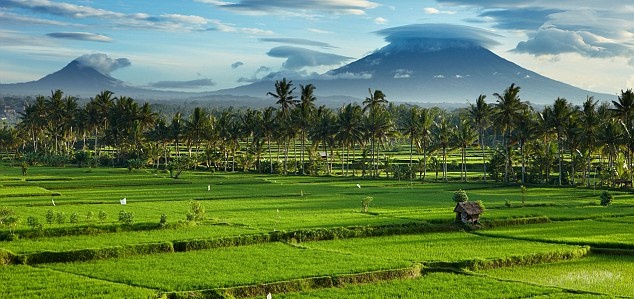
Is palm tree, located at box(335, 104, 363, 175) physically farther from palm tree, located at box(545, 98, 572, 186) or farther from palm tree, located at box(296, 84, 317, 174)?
palm tree, located at box(545, 98, 572, 186)

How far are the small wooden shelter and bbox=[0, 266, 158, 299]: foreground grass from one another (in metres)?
17.7

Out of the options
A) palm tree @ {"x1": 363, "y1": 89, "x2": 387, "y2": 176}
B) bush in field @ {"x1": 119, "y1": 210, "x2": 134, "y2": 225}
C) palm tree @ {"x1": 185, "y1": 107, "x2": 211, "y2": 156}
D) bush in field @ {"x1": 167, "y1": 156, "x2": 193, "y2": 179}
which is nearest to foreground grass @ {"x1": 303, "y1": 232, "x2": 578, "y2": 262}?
bush in field @ {"x1": 119, "y1": 210, "x2": 134, "y2": 225}

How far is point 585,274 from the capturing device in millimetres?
24219

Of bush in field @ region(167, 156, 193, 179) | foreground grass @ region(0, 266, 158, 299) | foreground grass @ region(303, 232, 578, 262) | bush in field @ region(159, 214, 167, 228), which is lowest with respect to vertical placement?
foreground grass @ region(0, 266, 158, 299)

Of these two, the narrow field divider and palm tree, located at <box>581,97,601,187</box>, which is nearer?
the narrow field divider

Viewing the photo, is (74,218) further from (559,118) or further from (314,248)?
(559,118)

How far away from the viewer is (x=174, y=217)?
3378cm

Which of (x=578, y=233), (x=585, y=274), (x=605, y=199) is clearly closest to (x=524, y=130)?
(x=605, y=199)

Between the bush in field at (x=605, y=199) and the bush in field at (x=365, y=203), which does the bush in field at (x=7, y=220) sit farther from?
the bush in field at (x=605, y=199)

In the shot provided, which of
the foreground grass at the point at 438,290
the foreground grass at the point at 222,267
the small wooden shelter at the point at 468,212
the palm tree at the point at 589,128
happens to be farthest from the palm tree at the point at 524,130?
the foreground grass at the point at 438,290

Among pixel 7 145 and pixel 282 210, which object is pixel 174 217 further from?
Result: pixel 7 145

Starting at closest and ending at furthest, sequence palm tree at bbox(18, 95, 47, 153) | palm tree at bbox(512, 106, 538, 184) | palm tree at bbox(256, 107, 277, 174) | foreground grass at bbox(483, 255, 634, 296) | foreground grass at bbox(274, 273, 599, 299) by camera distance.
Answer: foreground grass at bbox(274, 273, 599, 299) → foreground grass at bbox(483, 255, 634, 296) → palm tree at bbox(512, 106, 538, 184) → palm tree at bbox(256, 107, 277, 174) → palm tree at bbox(18, 95, 47, 153)

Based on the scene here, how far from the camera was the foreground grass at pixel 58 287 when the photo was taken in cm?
1914

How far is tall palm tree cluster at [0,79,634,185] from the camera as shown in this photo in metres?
63.2
